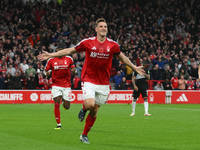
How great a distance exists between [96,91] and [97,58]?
2.40ft

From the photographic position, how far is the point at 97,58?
958 cm

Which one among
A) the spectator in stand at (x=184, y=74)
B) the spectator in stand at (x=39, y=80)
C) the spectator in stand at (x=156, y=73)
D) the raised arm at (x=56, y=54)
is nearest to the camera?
the raised arm at (x=56, y=54)

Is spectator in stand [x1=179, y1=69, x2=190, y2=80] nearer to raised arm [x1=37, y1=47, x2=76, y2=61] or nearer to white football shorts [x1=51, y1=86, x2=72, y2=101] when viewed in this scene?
white football shorts [x1=51, y1=86, x2=72, y2=101]

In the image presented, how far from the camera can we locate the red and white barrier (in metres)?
29.0

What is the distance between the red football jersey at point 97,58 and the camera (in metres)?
9.57

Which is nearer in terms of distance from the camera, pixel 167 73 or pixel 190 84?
pixel 167 73

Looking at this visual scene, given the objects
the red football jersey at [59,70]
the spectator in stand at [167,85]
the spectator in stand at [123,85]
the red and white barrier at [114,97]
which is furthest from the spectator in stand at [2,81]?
the red football jersey at [59,70]

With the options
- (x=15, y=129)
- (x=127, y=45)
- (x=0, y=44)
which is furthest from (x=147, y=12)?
(x=15, y=129)

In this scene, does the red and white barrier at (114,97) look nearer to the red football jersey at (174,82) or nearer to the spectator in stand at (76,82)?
the spectator in stand at (76,82)

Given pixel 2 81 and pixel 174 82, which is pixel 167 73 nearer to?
pixel 174 82

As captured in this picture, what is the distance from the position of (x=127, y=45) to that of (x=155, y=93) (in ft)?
15.3

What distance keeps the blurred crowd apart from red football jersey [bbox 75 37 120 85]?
18902 millimetres

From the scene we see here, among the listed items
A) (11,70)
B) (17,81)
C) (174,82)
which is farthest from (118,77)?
(11,70)

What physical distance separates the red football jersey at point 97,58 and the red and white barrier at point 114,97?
65.1 ft
